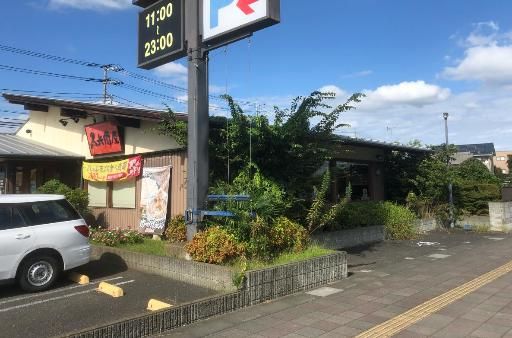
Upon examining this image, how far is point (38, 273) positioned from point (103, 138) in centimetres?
693

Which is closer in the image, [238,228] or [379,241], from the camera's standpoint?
[238,228]

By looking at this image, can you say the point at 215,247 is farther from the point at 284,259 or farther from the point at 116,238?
the point at 116,238

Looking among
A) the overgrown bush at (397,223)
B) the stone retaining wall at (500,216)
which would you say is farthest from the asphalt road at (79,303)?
the stone retaining wall at (500,216)

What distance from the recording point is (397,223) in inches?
596

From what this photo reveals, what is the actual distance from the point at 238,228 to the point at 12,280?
368cm

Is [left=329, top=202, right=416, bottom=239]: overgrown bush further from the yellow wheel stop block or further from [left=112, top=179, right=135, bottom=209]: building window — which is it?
the yellow wheel stop block

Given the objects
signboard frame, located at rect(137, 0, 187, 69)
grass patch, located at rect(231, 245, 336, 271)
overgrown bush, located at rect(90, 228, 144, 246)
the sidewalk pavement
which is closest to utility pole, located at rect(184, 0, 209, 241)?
signboard frame, located at rect(137, 0, 187, 69)

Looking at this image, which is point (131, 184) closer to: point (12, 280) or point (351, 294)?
point (12, 280)

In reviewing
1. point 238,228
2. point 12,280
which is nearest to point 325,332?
point 238,228

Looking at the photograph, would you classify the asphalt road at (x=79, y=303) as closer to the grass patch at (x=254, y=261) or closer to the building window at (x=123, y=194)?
the grass patch at (x=254, y=261)

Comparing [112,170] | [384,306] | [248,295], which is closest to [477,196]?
[384,306]

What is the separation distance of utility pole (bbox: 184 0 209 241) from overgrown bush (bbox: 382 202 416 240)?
27.0 feet

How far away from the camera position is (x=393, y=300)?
7094 millimetres

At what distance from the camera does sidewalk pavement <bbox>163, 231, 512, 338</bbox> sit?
5.63 meters
